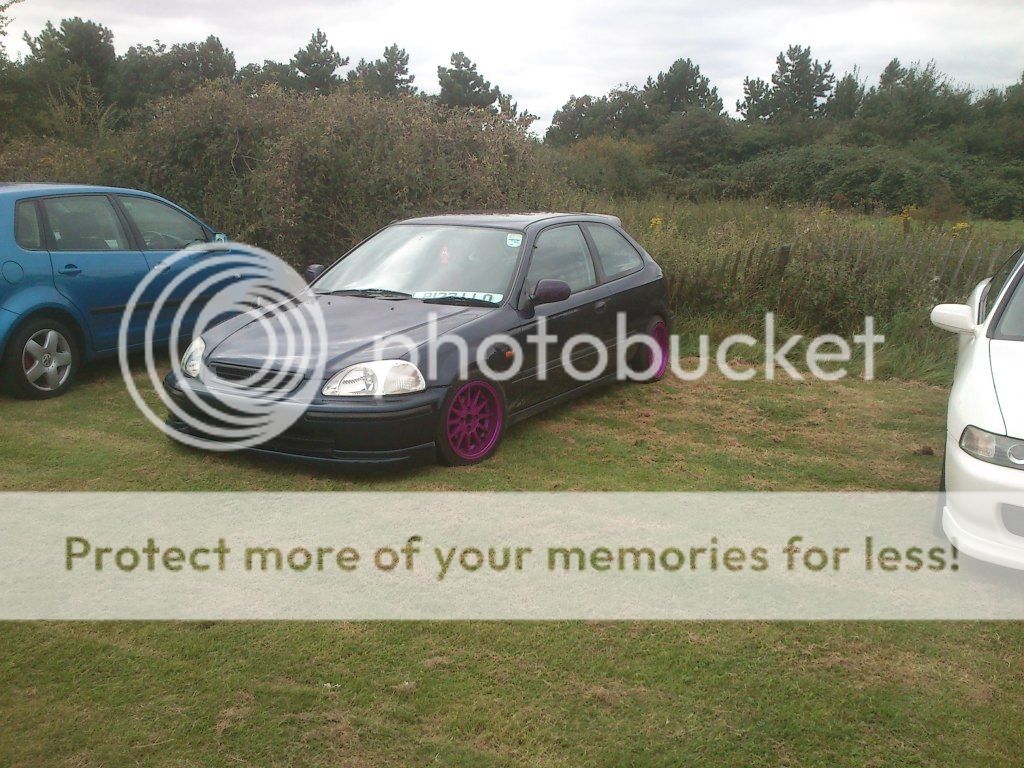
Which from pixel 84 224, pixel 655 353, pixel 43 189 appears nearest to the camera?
pixel 43 189

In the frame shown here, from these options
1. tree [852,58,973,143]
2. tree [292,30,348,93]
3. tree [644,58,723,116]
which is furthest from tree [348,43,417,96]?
tree [852,58,973,143]

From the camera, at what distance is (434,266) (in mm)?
6590

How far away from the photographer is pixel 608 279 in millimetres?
7336

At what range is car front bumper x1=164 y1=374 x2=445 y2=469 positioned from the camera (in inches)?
208

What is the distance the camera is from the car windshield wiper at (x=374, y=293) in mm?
6418

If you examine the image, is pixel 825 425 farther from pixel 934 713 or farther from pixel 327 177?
pixel 327 177

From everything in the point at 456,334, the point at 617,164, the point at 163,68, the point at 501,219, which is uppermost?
the point at 163,68

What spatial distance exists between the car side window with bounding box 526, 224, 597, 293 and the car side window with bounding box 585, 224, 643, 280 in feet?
0.62

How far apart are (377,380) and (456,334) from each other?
66cm

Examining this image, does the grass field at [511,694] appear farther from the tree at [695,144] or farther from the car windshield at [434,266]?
the tree at [695,144]

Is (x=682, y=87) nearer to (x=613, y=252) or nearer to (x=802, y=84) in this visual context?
(x=802, y=84)

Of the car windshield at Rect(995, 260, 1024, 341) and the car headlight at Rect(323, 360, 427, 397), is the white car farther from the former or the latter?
the car headlight at Rect(323, 360, 427, 397)

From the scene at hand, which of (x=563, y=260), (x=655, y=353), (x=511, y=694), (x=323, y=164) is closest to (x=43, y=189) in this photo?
(x=323, y=164)

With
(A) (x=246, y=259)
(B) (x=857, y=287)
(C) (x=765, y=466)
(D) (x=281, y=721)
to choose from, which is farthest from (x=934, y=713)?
(A) (x=246, y=259)
